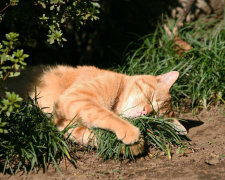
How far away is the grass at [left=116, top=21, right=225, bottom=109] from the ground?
0.77 m

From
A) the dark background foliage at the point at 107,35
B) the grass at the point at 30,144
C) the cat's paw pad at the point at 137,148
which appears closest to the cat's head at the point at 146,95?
the cat's paw pad at the point at 137,148

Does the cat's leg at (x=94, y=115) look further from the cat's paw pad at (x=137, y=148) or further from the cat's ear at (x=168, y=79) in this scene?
the cat's ear at (x=168, y=79)

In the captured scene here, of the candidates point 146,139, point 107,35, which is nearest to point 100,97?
point 146,139

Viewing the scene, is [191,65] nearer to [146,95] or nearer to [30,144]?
[146,95]

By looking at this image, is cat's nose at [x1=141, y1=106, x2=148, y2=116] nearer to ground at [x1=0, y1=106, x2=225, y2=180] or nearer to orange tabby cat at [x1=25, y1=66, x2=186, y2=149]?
orange tabby cat at [x1=25, y1=66, x2=186, y2=149]

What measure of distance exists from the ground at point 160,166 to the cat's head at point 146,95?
21.0 inches

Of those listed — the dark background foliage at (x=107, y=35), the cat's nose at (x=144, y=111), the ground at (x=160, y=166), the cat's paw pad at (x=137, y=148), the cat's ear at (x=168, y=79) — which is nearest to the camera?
the ground at (x=160, y=166)

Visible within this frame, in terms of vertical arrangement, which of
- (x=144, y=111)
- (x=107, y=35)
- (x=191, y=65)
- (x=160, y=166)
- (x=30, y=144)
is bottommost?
(x=160, y=166)

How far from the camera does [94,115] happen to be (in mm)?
2850

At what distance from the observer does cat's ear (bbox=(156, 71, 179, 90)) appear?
3500 millimetres

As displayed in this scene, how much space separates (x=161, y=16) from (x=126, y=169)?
3285mm

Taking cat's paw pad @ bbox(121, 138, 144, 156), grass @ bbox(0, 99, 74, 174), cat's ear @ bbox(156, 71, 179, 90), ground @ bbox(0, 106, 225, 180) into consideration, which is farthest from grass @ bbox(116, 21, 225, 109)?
grass @ bbox(0, 99, 74, 174)

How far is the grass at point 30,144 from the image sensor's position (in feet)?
8.92

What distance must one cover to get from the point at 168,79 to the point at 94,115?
3.66 ft
